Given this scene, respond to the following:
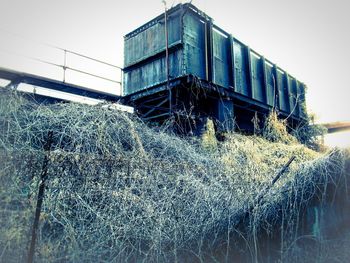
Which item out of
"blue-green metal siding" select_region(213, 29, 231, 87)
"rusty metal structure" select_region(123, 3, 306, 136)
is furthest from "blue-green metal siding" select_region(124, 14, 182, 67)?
"blue-green metal siding" select_region(213, 29, 231, 87)

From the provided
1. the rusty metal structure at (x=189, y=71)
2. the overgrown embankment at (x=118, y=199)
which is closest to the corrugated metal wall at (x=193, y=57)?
the rusty metal structure at (x=189, y=71)

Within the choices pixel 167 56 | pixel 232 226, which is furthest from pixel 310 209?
pixel 167 56

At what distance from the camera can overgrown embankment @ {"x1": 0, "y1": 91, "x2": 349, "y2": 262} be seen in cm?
292

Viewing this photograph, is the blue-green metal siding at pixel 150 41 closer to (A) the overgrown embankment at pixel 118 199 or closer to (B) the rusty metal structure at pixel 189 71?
(B) the rusty metal structure at pixel 189 71

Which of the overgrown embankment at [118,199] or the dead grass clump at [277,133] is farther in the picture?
the dead grass clump at [277,133]

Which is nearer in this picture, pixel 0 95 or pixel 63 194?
pixel 63 194

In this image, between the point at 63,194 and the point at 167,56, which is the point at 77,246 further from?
the point at 167,56

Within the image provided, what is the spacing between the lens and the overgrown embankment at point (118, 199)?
9.59ft

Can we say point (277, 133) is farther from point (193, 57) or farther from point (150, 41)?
point (150, 41)

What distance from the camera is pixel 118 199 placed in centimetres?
340

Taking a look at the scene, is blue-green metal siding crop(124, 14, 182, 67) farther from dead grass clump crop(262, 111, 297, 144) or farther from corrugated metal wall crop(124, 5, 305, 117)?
dead grass clump crop(262, 111, 297, 144)

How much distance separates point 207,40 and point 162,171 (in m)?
7.13

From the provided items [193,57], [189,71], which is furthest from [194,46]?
[189,71]

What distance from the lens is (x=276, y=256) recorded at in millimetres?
3330
